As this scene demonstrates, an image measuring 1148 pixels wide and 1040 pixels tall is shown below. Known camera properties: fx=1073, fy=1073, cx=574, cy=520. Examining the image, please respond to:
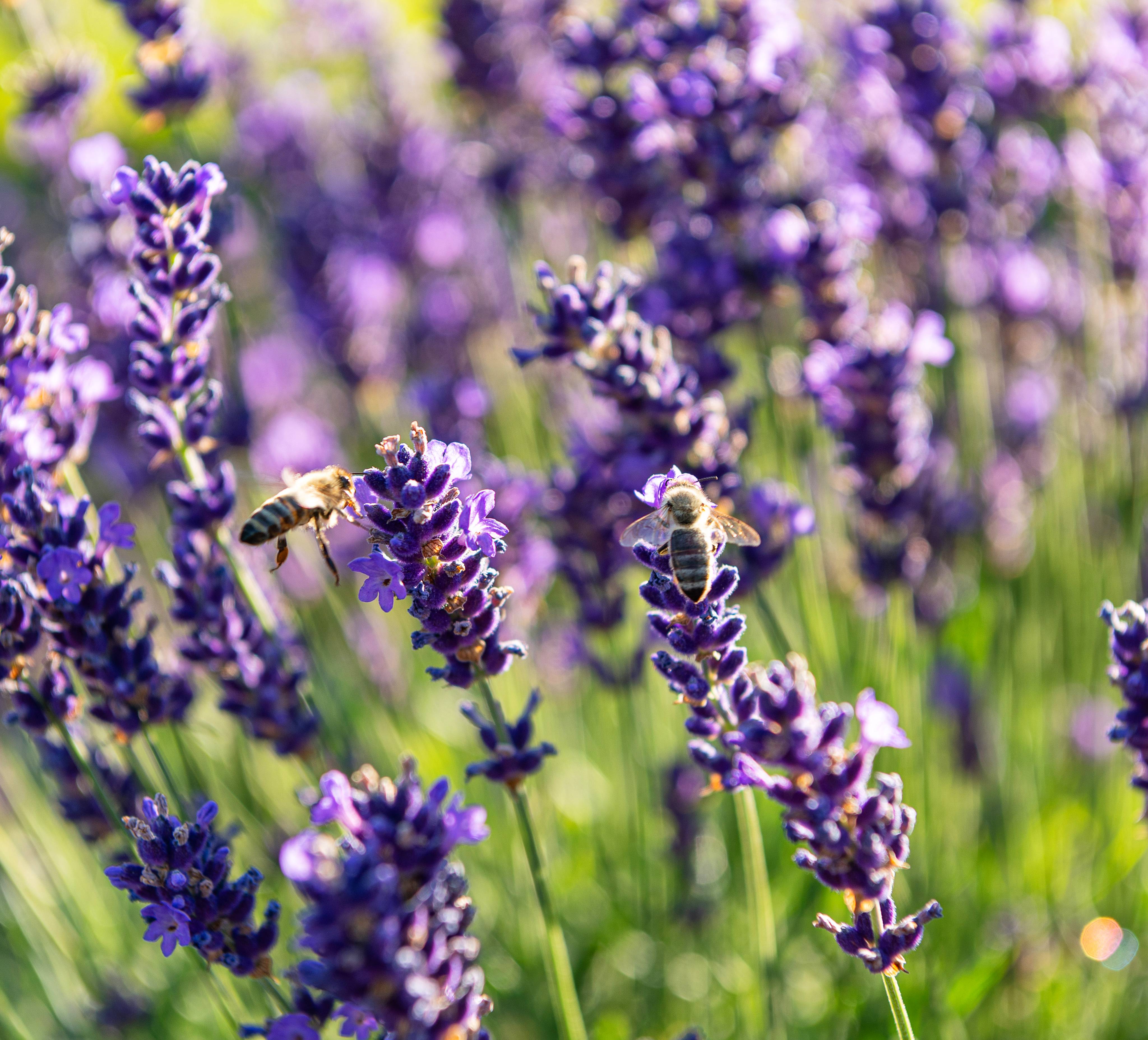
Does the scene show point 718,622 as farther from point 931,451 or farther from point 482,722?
point 931,451

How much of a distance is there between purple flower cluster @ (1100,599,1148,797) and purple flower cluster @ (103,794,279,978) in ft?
4.05

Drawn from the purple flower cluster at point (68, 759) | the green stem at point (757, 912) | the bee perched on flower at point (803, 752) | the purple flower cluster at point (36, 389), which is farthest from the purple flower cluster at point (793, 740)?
the purple flower cluster at point (36, 389)

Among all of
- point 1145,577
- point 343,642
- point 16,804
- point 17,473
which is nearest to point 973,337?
point 1145,577

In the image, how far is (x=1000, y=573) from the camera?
3496mm

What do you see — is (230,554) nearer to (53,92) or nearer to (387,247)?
(53,92)

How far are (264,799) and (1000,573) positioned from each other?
8.10 feet

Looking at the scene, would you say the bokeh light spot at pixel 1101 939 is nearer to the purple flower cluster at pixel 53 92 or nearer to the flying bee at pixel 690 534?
the flying bee at pixel 690 534

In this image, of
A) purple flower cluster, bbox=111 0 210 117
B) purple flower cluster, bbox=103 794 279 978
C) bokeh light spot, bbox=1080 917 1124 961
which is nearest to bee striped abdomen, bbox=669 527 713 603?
purple flower cluster, bbox=103 794 279 978

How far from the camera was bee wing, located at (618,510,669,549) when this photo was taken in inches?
69.4

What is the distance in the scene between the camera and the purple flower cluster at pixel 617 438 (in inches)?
76.8

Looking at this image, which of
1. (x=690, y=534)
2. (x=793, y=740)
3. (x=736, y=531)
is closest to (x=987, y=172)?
(x=736, y=531)

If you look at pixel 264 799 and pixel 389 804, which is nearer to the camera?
pixel 389 804

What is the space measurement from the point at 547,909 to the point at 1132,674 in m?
0.96

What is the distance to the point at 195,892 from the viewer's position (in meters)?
1.48
